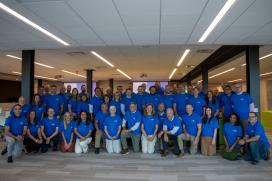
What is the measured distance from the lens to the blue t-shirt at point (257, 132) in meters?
4.83

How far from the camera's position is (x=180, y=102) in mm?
6469

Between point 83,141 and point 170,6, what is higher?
point 170,6

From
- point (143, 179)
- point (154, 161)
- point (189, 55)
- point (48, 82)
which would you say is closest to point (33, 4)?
point (143, 179)

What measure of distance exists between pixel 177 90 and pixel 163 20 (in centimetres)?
288

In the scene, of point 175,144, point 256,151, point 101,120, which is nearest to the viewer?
point 256,151

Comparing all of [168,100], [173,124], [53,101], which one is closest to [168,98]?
Result: [168,100]

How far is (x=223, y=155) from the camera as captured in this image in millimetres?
5102

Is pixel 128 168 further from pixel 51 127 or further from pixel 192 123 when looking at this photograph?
pixel 51 127

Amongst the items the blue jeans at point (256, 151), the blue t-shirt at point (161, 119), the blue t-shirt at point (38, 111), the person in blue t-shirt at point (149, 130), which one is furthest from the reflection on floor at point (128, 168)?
the blue t-shirt at point (38, 111)

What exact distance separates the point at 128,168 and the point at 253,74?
13.4 ft

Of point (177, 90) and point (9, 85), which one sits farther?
point (9, 85)

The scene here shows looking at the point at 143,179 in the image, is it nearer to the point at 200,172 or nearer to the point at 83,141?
the point at 200,172

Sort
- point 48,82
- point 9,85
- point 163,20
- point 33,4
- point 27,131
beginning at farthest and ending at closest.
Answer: point 48,82 < point 9,85 < point 27,131 < point 163,20 < point 33,4

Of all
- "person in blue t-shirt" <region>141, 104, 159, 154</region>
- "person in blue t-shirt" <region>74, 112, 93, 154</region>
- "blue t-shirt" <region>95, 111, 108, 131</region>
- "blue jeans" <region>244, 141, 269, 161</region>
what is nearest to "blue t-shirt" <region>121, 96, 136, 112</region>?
"blue t-shirt" <region>95, 111, 108, 131</region>
